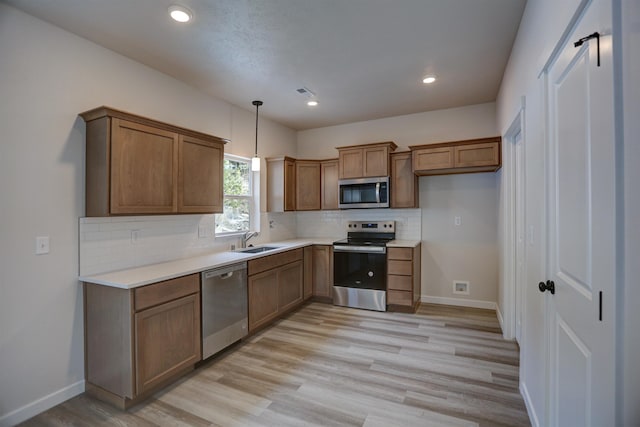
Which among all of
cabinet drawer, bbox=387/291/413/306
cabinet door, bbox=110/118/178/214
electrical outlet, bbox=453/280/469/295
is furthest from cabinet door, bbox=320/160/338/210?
cabinet door, bbox=110/118/178/214

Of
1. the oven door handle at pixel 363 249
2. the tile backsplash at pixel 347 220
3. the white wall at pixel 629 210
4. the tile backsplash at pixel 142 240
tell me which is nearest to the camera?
the white wall at pixel 629 210

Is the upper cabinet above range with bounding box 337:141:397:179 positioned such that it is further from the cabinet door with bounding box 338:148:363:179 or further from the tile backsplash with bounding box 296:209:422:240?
the tile backsplash with bounding box 296:209:422:240

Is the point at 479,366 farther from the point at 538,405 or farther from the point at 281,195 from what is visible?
the point at 281,195

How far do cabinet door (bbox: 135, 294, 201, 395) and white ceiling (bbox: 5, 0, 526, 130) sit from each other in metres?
2.14

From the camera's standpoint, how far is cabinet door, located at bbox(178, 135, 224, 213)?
2.81m

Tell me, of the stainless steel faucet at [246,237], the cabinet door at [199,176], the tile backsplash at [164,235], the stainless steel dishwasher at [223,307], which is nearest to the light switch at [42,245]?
the tile backsplash at [164,235]

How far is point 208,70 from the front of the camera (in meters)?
2.96

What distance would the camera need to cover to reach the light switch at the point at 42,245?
2127 mm

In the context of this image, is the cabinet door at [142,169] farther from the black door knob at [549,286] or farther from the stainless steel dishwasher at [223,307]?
the black door knob at [549,286]

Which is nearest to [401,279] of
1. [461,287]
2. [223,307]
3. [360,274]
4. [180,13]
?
[360,274]

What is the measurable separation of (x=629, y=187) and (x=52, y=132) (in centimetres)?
322

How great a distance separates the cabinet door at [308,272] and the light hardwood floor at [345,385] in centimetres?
81

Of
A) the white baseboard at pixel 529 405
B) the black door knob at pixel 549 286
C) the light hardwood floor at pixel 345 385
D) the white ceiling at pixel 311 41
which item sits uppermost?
the white ceiling at pixel 311 41

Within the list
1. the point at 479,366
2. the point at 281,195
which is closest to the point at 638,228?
the point at 479,366
